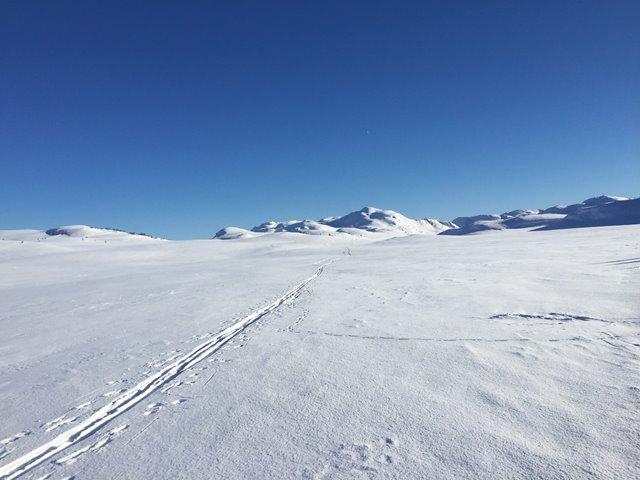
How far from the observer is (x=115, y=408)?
5566mm

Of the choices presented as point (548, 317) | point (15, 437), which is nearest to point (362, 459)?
point (15, 437)

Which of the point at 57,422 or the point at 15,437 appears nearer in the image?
the point at 15,437

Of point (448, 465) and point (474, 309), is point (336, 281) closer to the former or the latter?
point (474, 309)

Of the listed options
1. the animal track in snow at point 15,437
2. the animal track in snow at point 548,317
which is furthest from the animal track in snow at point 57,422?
the animal track in snow at point 548,317

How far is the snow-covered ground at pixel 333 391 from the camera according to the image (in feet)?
13.5

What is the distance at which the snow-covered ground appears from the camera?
13.5 ft

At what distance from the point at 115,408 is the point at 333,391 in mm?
3429

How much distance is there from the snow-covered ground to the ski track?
0.03 meters

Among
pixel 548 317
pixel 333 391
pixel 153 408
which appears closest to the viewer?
pixel 153 408

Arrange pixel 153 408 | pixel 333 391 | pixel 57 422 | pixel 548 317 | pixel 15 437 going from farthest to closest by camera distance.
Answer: pixel 548 317, pixel 333 391, pixel 153 408, pixel 57 422, pixel 15 437

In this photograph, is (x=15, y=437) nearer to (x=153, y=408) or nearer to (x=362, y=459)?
(x=153, y=408)

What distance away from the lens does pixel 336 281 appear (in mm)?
20141

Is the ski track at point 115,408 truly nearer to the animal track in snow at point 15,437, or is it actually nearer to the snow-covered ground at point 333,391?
the snow-covered ground at point 333,391

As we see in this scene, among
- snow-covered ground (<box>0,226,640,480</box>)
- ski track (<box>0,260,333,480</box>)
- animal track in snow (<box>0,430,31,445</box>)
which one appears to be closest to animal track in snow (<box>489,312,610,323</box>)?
snow-covered ground (<box>0,226,640,480</box>)
